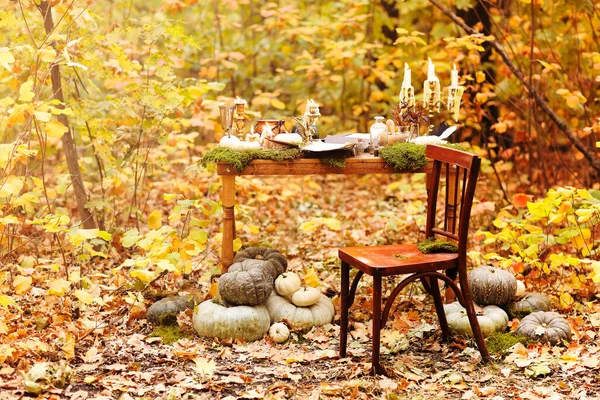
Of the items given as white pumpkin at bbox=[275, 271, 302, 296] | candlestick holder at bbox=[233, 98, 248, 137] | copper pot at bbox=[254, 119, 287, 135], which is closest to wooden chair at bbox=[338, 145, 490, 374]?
white pumpkin at bbox=[275, 271, 302, 296]

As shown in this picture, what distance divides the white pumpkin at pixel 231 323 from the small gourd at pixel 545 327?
1.63 metres

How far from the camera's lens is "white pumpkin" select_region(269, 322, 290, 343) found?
4281mm

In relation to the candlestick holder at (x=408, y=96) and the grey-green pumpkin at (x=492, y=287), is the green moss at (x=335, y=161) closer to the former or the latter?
the candlestick holder at (x=408, y=96)

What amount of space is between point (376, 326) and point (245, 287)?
0.96 meters

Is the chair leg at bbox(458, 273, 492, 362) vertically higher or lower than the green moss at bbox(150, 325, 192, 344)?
higher

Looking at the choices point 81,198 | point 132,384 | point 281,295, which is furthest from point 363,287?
point 81,198

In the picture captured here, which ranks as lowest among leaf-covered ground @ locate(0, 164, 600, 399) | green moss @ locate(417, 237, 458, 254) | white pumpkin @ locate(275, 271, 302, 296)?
leaf-covered ground @ locate(0, 164, 600, 399)

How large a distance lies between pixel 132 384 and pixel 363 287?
214cm

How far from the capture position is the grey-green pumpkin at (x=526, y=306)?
180 inches

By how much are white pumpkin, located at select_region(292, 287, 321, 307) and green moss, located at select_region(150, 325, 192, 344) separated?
722mm

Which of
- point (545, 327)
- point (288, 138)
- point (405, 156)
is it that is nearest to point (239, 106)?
point (288, 138)

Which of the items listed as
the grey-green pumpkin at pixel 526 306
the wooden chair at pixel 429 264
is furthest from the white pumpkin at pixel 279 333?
the grey-green pumpkin at pixel 526 306

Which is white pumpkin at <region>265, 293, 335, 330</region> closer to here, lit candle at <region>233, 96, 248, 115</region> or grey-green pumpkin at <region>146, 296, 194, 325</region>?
grey-green pumpkin at <region>146, 296, 194, 325</region>

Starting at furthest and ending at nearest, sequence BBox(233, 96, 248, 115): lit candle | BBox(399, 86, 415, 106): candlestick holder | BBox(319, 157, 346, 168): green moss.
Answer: BBox(399, 86, 415, 106): candlestick holder → BBox(233, 96, 248, 115): lit candle → BBox(319, 157, 346, 168): green moss
